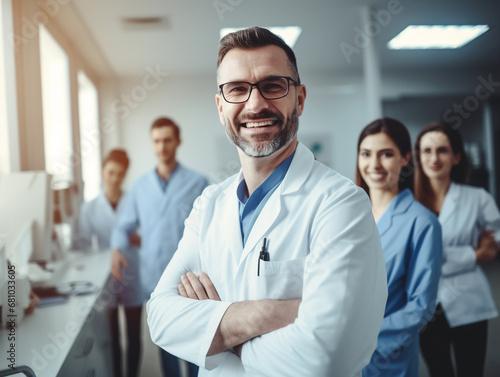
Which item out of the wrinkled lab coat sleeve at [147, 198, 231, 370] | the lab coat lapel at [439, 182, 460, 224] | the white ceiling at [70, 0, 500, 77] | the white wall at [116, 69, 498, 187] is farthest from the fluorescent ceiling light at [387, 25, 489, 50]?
the wrinkled lab coat sleeve at [147, 198, 231, 370]

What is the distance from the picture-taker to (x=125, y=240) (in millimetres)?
1935

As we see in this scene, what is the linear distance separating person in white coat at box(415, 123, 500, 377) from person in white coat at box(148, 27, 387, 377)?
0.84 m

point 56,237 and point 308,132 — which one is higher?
point 308,132

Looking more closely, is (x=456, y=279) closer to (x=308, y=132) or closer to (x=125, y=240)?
(x=308, y=132)

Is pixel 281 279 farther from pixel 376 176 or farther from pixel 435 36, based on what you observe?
pixel 435 36

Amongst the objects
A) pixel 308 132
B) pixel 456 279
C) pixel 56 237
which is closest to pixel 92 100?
pixel 56 237

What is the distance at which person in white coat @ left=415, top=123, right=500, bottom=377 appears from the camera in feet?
5.13

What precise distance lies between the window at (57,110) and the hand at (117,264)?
0.71m

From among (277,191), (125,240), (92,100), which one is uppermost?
(92,100)

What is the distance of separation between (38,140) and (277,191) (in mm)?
1675

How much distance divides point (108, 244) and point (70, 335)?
3.62 feet

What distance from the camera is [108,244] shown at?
229 centimetres

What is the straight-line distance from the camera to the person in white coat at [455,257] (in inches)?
61.6

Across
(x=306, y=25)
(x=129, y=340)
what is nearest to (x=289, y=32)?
(x=306, y=25)
